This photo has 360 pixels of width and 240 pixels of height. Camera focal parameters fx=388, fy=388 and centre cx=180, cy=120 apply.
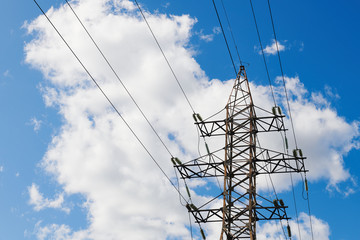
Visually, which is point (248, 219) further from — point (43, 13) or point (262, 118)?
point (43, 13)

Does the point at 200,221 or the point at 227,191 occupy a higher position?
the point at 227,191

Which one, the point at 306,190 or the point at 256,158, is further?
the point at 306,190

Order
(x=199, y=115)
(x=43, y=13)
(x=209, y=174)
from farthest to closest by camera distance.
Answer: (x=199, y=115), (x=209, y=174), (x=43, y=13)

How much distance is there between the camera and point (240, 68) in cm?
2478

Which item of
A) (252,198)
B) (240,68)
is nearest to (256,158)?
(252,198)

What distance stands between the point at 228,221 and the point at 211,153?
3.62 m

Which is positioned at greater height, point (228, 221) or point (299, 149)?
point (299, 149)

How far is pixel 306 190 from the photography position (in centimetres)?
2345

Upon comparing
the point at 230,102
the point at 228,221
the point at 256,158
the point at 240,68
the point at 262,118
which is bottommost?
the point at 228,221

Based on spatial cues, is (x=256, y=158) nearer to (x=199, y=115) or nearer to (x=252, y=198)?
(x=252, y=198)

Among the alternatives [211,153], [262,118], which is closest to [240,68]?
[262,118]

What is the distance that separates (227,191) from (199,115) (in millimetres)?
4500

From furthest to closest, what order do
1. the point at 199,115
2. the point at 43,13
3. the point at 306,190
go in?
the point at 306,190 < the point at 199,115 < the point at 43,13

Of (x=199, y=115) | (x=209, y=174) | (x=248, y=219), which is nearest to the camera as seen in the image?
(x=248, y=219)
